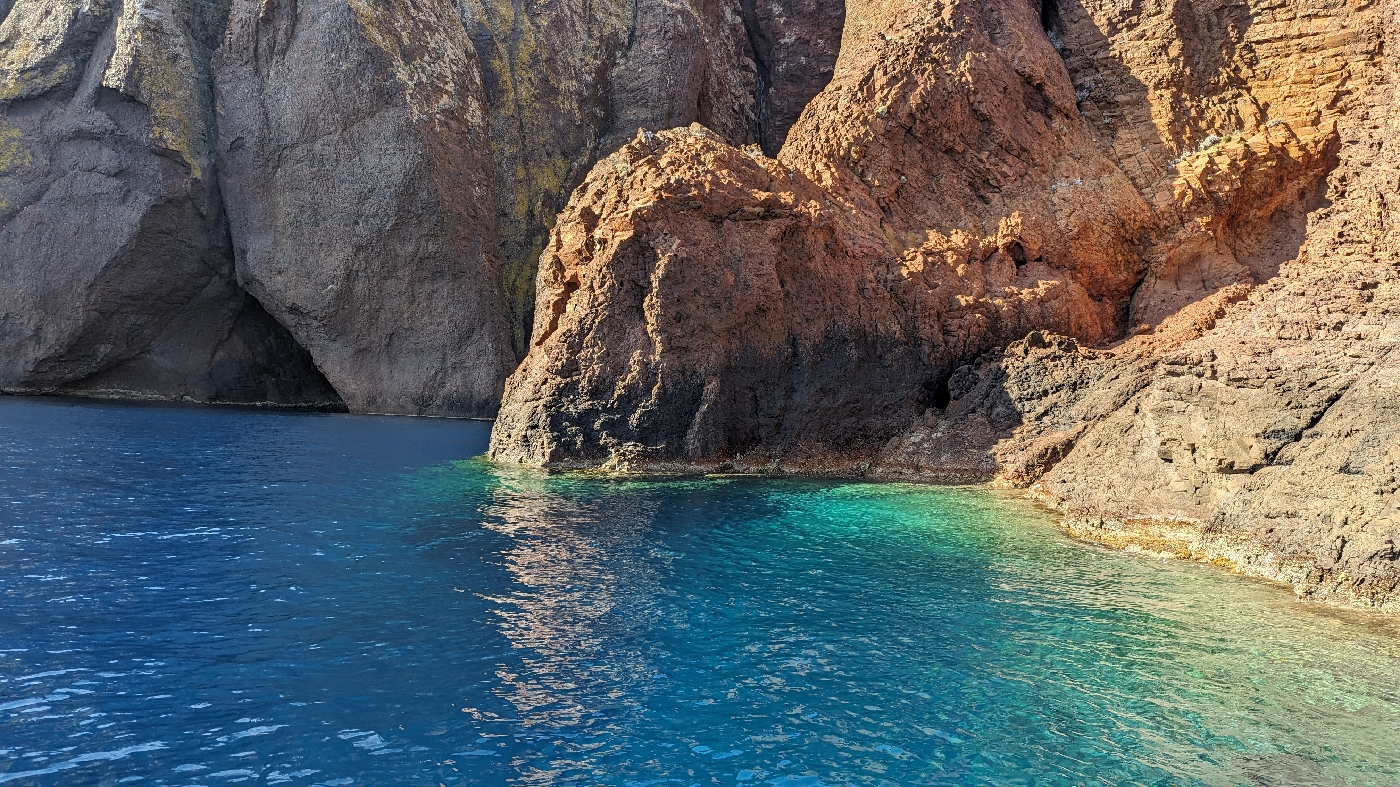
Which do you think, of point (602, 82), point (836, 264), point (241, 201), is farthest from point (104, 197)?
point (836, 264)

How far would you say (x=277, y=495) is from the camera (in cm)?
1443

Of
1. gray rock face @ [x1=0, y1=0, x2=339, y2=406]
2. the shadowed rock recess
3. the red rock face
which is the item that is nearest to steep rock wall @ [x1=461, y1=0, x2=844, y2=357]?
the red rock face

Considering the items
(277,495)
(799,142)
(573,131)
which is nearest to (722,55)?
(573,131)

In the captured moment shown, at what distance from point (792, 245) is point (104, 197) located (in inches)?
1074

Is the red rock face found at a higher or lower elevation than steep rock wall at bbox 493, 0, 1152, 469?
higher

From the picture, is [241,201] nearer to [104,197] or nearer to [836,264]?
[104,197]

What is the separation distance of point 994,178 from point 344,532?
17.0m

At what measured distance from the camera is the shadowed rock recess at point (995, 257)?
56.5ft

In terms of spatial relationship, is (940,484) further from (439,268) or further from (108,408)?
(108,408)

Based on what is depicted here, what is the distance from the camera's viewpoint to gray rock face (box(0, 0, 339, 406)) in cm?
3234

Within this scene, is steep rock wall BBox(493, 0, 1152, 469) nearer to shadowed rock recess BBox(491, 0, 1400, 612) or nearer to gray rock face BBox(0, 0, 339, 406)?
shadowed rock recess BBox(491, 0, 1400, 612)

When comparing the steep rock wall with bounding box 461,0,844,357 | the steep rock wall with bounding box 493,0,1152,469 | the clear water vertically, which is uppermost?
the steep rock wall with bounding box 461,0,844,357

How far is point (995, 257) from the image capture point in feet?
69.3

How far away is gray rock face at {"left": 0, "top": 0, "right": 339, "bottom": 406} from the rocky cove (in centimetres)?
13
